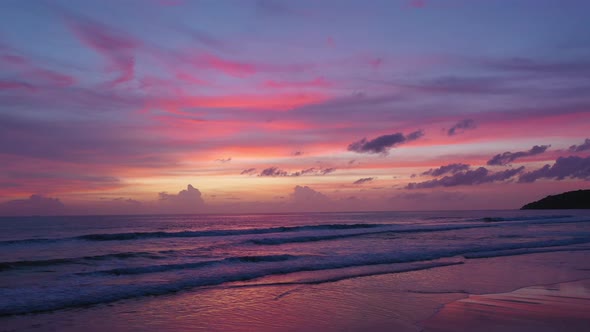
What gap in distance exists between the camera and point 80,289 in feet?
42.1

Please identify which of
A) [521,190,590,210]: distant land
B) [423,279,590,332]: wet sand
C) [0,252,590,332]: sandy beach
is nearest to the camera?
[423,279,590,332]: wet sand

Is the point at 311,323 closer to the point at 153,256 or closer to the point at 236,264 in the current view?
the point at 236,264

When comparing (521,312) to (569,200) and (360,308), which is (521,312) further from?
(569,200)

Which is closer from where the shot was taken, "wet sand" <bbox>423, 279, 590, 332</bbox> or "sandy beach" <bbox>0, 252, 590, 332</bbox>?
"wet sand" <bbox>423, 279, 590, 332</bbox>

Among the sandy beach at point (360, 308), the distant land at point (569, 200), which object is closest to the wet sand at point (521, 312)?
the sandy beach at point (360, 308)

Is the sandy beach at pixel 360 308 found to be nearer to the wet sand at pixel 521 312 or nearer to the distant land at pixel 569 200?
the wet sand at pixel 521 312

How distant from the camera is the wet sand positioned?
862cm

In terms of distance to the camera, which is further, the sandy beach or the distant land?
the distant land

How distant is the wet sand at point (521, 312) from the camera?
8.62 meters

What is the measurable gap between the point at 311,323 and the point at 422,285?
5.52m

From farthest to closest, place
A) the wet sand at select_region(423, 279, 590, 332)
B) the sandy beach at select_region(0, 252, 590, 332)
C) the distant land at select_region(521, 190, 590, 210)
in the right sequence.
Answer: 1. the distant land at select_region(521, 190, 590, 210)
2. the sandy beach at select_region(0, 252, 590, 332)
3. the wet sand at select_region(423, 279, 590, 332)

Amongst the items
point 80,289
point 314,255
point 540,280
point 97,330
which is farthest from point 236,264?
point 540,280

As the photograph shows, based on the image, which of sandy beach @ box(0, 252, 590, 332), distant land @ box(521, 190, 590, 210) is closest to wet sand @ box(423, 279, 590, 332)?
sandy beach @ box(0, 252, 590, 332)

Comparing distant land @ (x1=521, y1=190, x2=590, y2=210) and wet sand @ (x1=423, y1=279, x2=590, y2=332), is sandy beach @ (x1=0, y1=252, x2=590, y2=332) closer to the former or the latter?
wet sand @ (x1=423, y1=279, x2=590, y2=332)
